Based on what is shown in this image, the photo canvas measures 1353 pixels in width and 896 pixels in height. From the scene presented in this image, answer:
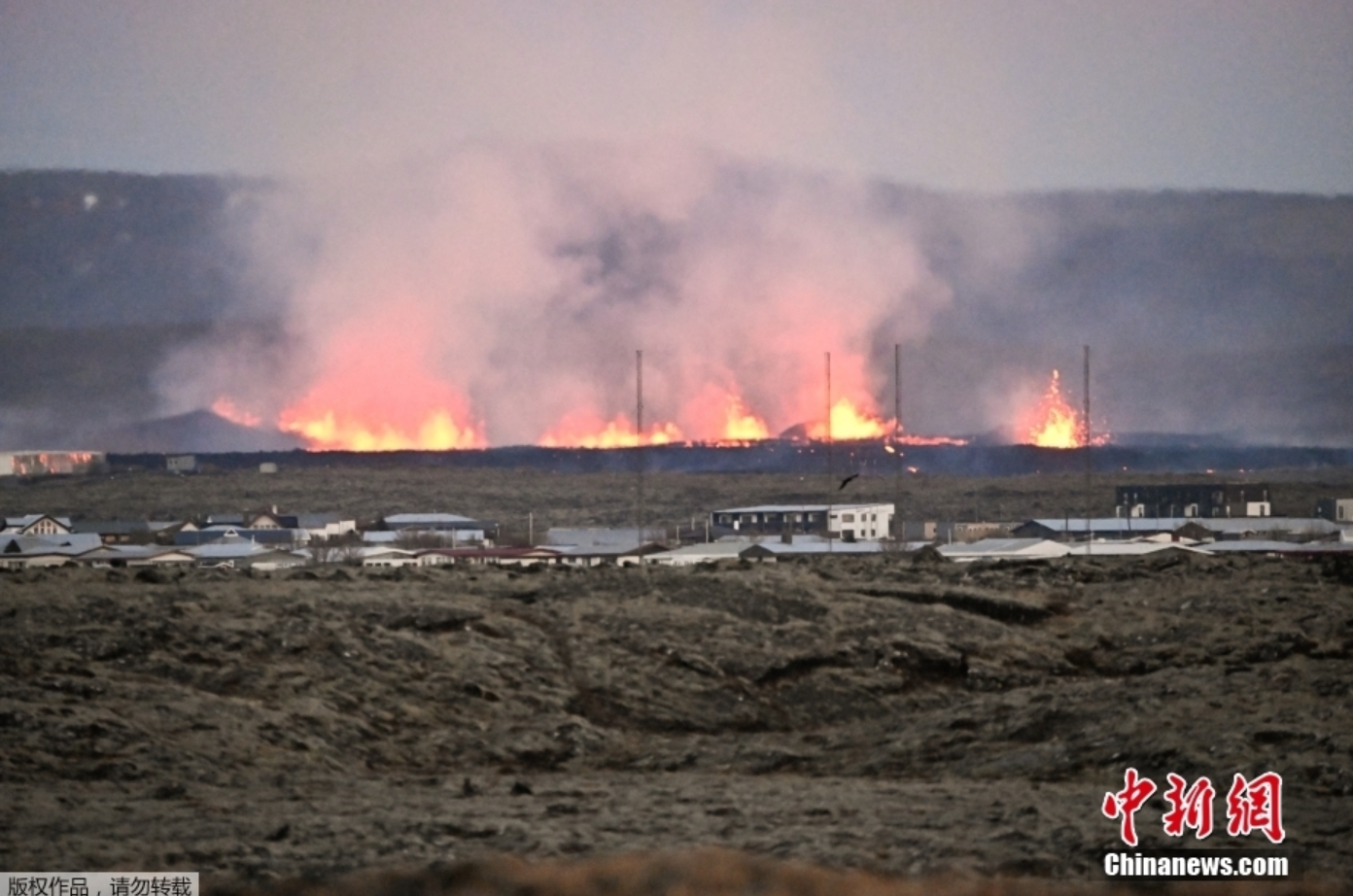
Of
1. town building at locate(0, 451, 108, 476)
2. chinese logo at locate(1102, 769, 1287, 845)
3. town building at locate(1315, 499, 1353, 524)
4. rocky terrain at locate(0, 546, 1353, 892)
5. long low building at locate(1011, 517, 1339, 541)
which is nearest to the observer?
chinese logo at locate(1102, 769, 1287, 845)

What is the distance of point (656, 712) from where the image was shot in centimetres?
2778

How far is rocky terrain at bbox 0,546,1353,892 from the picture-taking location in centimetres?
1927

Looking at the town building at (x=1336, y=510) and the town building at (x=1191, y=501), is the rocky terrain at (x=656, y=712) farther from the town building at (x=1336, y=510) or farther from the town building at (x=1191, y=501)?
the town building at (x=1336, y=510)

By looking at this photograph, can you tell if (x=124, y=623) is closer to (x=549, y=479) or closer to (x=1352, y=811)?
(x=1352, y=811)

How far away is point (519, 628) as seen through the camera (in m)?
31.3

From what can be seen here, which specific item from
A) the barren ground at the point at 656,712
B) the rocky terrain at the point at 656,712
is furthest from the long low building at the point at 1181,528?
the rocky terrain at the point at 656,712

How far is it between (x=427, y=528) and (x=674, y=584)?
28.1m

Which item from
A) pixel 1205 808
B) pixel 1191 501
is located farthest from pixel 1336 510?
pixel 1205 808

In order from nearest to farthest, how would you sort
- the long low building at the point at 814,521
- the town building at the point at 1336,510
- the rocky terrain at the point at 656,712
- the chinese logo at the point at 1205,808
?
the chinese logo at the point at 1205,808 → the rocky terrain at the point at 656,712 → the long low building at the point at 814,521 → the town building at the point at 1336,510

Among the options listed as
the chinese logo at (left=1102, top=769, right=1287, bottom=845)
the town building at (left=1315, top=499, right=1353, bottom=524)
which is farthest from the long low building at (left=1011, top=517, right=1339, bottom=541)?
the chinese logo at (left=1102, top=769, right=1287, bottom=845)

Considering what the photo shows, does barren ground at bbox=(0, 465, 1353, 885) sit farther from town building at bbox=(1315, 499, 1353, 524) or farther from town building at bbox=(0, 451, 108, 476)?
town building at bbox=(0, 451, 108, 476)

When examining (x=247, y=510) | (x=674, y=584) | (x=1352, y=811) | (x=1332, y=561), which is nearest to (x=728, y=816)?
(x=1352, y=811)

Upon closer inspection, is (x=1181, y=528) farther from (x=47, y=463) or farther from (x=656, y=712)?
(x=47, y=463)

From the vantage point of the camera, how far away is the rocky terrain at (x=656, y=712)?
1927 centimetres
